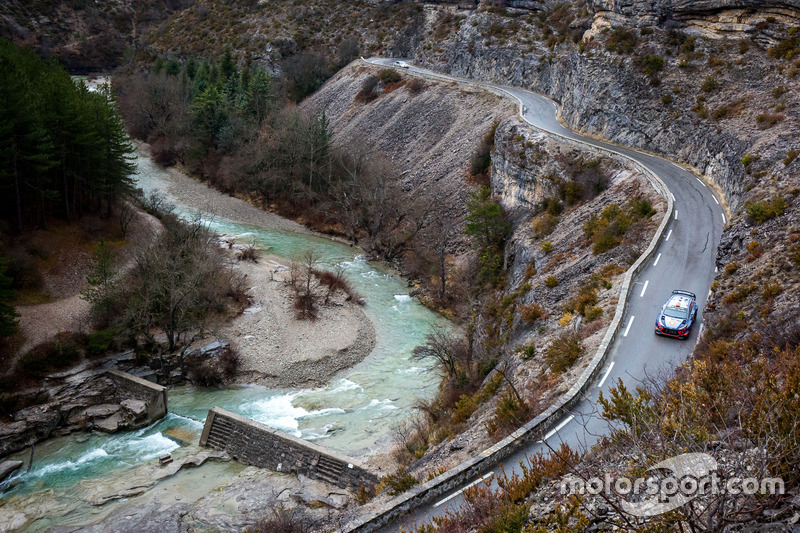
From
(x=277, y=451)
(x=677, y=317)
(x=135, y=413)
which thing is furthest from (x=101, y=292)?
(x=677, y=317)

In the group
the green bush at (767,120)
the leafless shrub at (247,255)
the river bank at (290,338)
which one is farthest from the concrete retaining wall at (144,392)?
the green bush at (767,120)

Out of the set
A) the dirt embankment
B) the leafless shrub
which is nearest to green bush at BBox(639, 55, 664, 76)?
the dirt embankment

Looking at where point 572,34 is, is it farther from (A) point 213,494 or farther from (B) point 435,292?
(A) point 213,494

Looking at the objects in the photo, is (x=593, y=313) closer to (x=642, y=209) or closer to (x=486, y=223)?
(x=642, y=209)

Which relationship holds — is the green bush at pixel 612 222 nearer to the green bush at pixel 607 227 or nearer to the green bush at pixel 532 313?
the green bush at pixel 607 227

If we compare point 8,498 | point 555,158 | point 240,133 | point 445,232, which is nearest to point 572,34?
point 555,158

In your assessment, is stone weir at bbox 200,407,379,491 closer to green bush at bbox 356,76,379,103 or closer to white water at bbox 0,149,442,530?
white water at bbox 0,149,442,530
